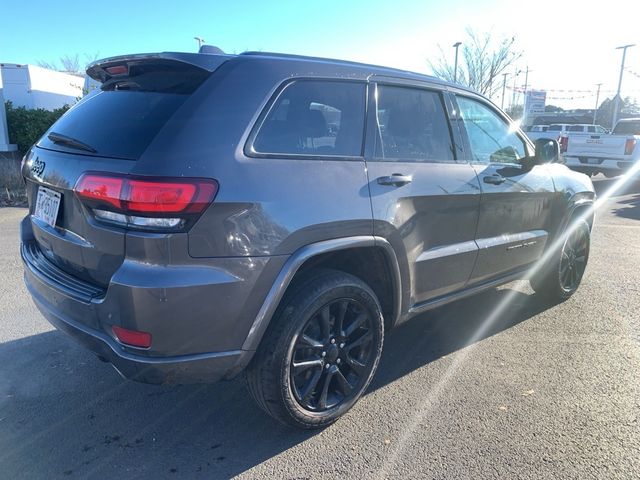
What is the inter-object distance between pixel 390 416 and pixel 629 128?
19.3m

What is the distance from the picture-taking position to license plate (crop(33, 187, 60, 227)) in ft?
8.39

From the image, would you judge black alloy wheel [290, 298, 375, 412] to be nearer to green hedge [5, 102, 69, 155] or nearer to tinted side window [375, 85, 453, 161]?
tinted side window [375, 85, 453, 161]

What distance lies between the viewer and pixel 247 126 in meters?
2.36

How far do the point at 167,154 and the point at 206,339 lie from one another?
0.84 m

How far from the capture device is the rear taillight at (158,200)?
6.92 ft

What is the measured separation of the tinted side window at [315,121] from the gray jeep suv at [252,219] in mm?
10

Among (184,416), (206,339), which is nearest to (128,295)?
(206,339)

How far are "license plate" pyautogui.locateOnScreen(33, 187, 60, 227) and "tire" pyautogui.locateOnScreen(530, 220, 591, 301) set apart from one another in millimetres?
3917

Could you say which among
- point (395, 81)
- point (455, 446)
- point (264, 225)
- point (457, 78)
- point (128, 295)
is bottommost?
point (455, 446)

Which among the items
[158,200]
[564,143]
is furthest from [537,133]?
[158,200]

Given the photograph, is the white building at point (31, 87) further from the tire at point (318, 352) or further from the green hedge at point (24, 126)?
the tire at point (318, 352)

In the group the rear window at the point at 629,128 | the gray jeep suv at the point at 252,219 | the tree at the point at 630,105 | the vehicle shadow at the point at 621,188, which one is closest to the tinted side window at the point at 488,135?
the gray jeep suv at the point at 252,219

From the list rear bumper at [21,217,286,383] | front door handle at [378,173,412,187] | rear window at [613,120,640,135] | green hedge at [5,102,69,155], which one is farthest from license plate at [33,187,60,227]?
rear window at [613,120,640,135]

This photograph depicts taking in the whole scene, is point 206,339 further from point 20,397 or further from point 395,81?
point 395,81
